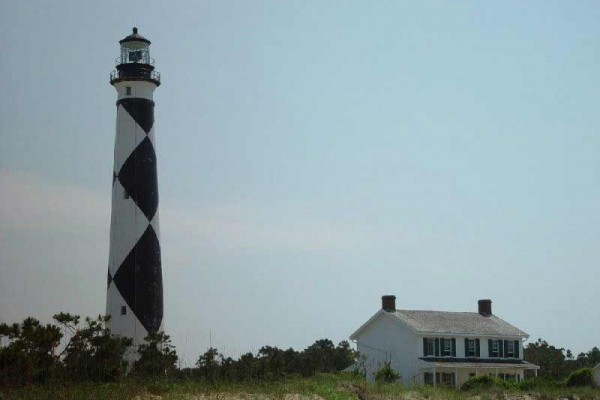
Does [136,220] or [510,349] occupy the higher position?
[136,220]

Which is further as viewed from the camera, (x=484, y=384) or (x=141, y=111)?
(x=484, y=384)

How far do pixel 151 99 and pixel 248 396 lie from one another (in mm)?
17263

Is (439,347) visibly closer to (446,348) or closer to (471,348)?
(446,348)

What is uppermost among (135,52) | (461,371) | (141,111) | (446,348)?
(135,52)

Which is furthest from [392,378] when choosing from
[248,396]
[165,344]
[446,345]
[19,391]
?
[19,391]

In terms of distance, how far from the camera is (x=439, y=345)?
5038cm

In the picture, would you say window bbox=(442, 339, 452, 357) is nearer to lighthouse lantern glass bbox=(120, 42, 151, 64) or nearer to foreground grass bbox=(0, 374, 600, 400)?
foreground grass bbox=(0, 374, 600, 400)

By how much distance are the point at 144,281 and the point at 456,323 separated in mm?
22187

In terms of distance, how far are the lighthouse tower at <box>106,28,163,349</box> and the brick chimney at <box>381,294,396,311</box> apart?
61.5 feet

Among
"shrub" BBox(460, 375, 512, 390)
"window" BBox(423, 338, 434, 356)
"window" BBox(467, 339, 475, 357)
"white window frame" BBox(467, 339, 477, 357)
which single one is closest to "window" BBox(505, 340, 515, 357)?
"white window frame" BBox(467, 339, 477, 357)

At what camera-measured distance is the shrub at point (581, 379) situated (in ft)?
142

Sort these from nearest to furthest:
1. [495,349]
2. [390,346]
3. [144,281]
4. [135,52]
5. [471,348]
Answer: [144,281], [135,52], [390,346], [471,348], [495,349]

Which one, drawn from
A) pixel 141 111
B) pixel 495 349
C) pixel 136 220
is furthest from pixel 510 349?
pixel 141 111

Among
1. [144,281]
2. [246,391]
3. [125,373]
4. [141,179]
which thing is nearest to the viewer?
[246,391]
